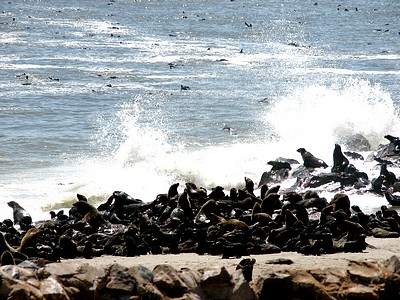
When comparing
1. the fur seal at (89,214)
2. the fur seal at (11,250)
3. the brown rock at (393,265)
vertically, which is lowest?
the fur seal at (89,214)

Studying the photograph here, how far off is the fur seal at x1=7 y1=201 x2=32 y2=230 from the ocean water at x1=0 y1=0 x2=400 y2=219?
422mm

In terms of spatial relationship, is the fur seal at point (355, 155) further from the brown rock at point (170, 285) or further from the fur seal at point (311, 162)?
the brown rock at point (170, 285)

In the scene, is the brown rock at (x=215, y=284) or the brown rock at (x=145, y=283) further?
the brown rock at (x=215, y=284)

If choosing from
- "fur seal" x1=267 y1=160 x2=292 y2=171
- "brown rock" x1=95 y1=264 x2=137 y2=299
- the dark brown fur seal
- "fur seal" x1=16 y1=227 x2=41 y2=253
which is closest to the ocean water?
the dark brown fur seal

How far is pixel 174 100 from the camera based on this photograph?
3953 cm

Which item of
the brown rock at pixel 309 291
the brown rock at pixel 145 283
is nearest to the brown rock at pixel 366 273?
the brown rock at pixel 309 291

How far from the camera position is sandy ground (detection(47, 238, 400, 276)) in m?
13.9

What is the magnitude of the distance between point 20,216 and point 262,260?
721 cm

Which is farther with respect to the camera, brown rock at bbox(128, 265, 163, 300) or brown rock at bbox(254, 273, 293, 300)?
brown rock at bbox(254, 273, 293, 300)

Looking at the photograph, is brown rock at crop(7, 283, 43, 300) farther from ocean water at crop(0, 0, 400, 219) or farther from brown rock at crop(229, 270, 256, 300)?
ocean water at crop(0, 0, 400, 219)

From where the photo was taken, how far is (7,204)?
2198cm

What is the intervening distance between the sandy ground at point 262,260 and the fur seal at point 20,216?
12.4 feet

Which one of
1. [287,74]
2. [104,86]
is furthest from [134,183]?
[287,74]

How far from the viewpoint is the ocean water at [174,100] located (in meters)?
26.9
